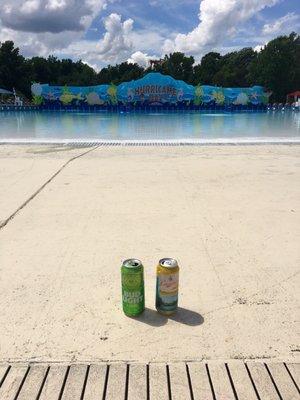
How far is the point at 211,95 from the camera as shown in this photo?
3862 cm

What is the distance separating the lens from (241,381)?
205cm

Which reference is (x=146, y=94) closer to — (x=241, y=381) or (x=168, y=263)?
(x=168, y=263)

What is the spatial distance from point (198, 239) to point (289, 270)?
99 centimetres

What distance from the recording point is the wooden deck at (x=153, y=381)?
1958mm

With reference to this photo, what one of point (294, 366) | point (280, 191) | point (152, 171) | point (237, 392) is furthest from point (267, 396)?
point (152, 171)

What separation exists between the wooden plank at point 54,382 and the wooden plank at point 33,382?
1.4 inches

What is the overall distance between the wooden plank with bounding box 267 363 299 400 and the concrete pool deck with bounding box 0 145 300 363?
0.10 metres

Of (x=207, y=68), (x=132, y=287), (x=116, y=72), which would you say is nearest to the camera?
(x=132, y=287)

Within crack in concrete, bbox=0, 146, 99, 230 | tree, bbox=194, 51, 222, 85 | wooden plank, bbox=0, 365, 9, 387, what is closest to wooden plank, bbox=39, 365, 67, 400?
wooden plank, bbox=0, 365, 9, 387

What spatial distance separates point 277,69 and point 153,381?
52.9 meters

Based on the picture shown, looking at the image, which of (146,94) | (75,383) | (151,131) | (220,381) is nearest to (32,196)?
(75,383)

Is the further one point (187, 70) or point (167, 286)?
point (187, 70)

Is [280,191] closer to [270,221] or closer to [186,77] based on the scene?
[270,221]

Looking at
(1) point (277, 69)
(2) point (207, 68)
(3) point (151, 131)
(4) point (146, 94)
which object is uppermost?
(2) point (207, 68)
